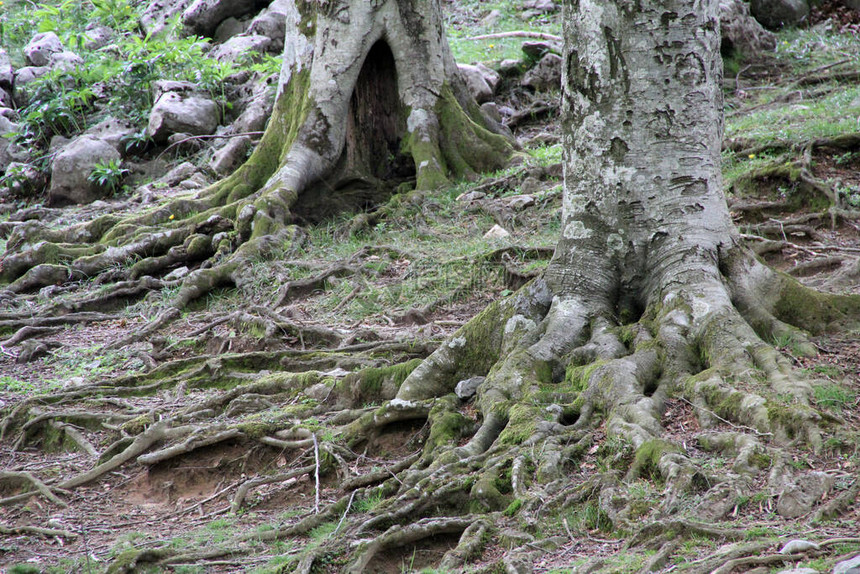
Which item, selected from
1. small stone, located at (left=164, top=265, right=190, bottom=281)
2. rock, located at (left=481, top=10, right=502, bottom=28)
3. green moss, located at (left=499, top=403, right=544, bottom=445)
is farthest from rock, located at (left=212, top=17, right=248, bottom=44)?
green moss, located at (left=499, top=403, right=544, bottom=445)

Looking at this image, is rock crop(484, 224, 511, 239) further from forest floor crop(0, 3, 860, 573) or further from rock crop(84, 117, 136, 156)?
rock crop(84, 117, 136, 156)

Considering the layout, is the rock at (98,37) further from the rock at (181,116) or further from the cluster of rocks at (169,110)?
the rock at (181,116)

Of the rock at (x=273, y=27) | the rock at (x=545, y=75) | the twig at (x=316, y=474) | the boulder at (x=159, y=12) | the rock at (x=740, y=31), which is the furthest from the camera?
the boulder at (x=159, y=12)

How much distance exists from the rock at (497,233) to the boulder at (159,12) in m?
13.7

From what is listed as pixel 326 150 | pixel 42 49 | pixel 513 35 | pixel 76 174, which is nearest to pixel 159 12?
pixel 42 49

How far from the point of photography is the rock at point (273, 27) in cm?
1742

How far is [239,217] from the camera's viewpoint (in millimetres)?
9531

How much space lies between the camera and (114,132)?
1503 centimetres

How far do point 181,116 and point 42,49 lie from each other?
19.4 ft

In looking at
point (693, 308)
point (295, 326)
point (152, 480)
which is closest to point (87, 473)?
point (152, 480)

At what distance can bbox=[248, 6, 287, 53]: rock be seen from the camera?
17422mm

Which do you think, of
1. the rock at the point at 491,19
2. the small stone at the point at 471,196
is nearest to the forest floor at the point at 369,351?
the small stone at the point at 471,196

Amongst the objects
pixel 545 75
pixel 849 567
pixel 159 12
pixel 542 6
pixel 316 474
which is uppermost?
pixel 159 12

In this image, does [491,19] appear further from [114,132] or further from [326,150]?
[326,150]
